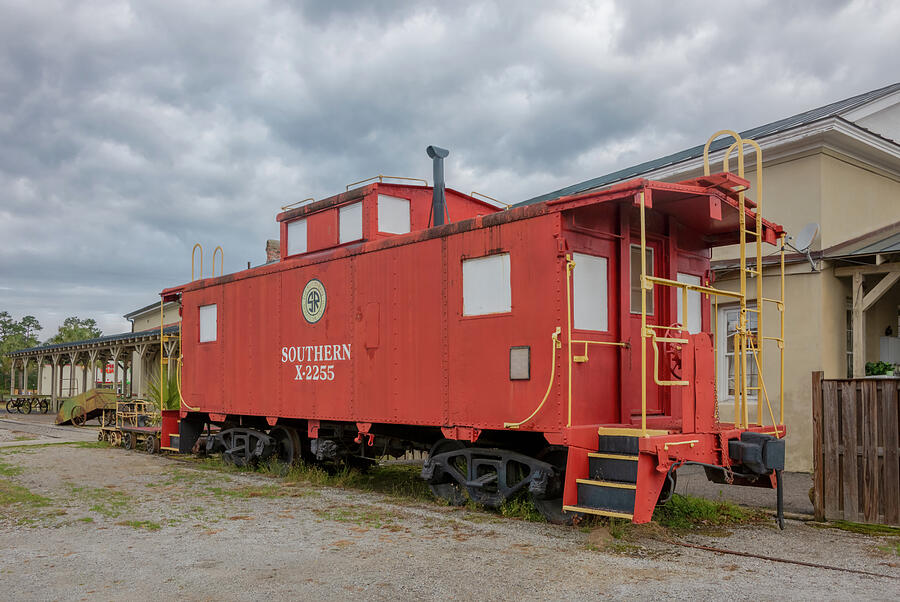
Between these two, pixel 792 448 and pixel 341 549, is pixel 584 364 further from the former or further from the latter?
pixel 792 448

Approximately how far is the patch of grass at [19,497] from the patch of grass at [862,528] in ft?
29.7

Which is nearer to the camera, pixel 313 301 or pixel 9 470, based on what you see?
pixel 313 301

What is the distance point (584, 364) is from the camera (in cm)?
786

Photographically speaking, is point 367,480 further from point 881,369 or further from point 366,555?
point 881,369

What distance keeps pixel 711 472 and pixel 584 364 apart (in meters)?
1.80

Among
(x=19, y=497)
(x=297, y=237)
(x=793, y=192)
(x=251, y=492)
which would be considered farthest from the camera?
(x=793, y=192)

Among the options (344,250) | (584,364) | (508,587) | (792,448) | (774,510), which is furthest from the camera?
(792,448)

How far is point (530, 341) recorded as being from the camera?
802 centimetres

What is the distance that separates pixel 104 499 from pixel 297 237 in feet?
16.1

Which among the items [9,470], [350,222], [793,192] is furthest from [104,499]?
[793,192]

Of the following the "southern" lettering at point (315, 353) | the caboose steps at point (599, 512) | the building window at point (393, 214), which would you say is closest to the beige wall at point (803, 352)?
the building window at point (393, 214)

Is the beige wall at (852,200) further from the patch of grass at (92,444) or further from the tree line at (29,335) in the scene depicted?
the tree line at (29,335)

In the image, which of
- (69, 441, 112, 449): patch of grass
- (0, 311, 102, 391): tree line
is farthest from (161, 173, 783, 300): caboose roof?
(0, 311, 102, 391): tree line

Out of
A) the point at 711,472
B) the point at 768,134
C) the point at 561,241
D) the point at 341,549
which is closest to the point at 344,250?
the point at 561,241
